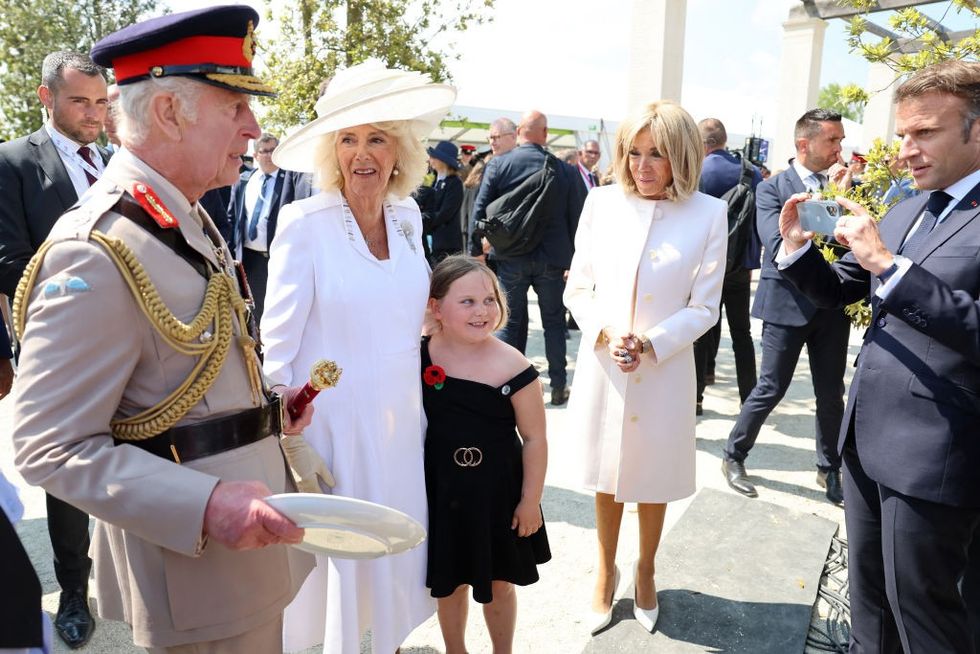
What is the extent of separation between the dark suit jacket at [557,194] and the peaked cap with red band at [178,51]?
4.63 metres

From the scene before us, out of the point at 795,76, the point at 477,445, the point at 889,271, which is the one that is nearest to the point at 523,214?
the point at 477,445

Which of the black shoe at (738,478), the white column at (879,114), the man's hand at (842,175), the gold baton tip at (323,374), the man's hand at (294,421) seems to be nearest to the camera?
the gold baton tip at (323,374)

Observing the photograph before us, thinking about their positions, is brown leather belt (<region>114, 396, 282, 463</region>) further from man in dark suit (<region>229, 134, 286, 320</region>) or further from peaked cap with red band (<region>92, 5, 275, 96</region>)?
man in dark suit (<region>229, 134, 286, 320</region>)

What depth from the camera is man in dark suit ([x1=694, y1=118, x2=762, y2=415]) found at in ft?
17.6

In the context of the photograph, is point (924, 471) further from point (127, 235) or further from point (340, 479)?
point (127, 235)

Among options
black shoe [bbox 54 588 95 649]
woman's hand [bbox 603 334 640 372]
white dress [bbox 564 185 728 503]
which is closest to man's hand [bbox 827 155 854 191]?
white dress [bbox 564 185 728 503]

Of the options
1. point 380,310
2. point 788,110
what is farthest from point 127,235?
point 788,110

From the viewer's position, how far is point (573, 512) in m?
4.04

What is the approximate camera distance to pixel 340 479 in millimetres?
2213

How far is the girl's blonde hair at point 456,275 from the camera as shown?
7.73ft

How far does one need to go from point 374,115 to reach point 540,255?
391 centimetres

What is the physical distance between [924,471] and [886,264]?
1.97 ft

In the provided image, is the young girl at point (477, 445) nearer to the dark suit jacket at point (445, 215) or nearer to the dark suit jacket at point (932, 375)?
the dark suit jacket at point (932, 375)

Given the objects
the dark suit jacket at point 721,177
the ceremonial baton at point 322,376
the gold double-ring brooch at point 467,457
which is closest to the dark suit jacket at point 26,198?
the ceremonial baton at point 322,376
